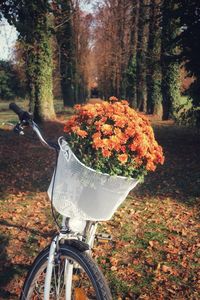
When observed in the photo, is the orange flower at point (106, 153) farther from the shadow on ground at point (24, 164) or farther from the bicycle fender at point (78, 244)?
the shadow on ground at point (24, 164)

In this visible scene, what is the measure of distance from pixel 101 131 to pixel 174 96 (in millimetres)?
16358

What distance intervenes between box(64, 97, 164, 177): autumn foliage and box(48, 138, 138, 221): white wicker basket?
7cm

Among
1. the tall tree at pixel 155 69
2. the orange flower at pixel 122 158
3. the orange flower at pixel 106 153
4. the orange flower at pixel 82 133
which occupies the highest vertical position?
the tall tree at pixel 155 69

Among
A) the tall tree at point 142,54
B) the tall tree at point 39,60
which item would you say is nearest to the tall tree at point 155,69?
the tall tree at point 142,54

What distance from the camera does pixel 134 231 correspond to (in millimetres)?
5988

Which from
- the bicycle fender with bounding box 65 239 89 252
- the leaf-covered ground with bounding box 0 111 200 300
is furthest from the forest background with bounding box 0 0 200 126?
the bicycle fender with bounding box 65 239 89 252

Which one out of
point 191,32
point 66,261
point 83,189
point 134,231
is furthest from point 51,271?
point 191,32

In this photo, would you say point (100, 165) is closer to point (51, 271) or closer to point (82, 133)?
point (82, 133)

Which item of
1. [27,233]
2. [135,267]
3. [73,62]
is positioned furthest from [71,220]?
[73,62]

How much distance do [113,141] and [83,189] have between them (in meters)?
0.41

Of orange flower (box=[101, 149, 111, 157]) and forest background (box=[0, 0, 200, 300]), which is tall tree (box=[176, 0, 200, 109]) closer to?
forest background (box=[0, 0, 200, 300])

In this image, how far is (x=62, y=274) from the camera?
2.89 metres

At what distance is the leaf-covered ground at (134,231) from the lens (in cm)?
445

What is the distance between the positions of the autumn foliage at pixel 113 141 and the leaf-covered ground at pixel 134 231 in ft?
2.00
